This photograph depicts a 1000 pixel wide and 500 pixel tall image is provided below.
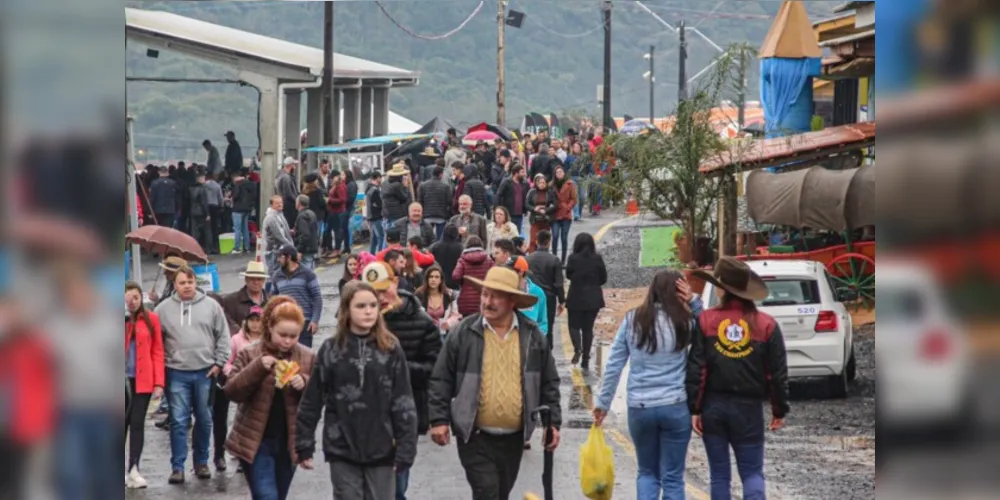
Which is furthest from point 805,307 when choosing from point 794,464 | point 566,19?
point 566,19

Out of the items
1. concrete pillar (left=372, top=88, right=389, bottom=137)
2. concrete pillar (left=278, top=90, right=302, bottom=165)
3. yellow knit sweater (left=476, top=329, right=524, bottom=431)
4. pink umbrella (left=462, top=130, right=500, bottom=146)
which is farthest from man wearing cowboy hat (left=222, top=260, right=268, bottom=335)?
concrete pillar (left=372, top=88, right=389, bottom=137)

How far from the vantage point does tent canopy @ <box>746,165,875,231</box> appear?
19.0m

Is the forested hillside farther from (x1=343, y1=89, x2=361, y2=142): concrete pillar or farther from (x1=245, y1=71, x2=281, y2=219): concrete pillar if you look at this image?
(x1=245, y1=71, x2=281, y2=219): concrete pillar

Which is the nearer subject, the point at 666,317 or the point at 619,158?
the point at 666,317

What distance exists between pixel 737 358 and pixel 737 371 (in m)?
0.07

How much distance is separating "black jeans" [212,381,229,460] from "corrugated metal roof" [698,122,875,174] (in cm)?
1059

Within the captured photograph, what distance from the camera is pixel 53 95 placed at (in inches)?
117

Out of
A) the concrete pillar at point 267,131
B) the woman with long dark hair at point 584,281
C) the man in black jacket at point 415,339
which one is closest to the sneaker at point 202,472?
the man in black jacket at point 415,339

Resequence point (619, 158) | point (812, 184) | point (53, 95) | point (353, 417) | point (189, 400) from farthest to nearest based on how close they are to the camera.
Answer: point (619, 158)
point (812, 184)
point (189, 400)
point (353, 417)
point (53, 95)

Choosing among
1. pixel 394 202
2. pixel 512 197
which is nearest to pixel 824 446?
pixel 394 202

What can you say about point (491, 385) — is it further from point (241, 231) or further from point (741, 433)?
point (241, 231)

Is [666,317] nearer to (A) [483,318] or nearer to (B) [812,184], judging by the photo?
(A) [483,318]

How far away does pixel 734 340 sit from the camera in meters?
8.33

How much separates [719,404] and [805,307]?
265 inches
